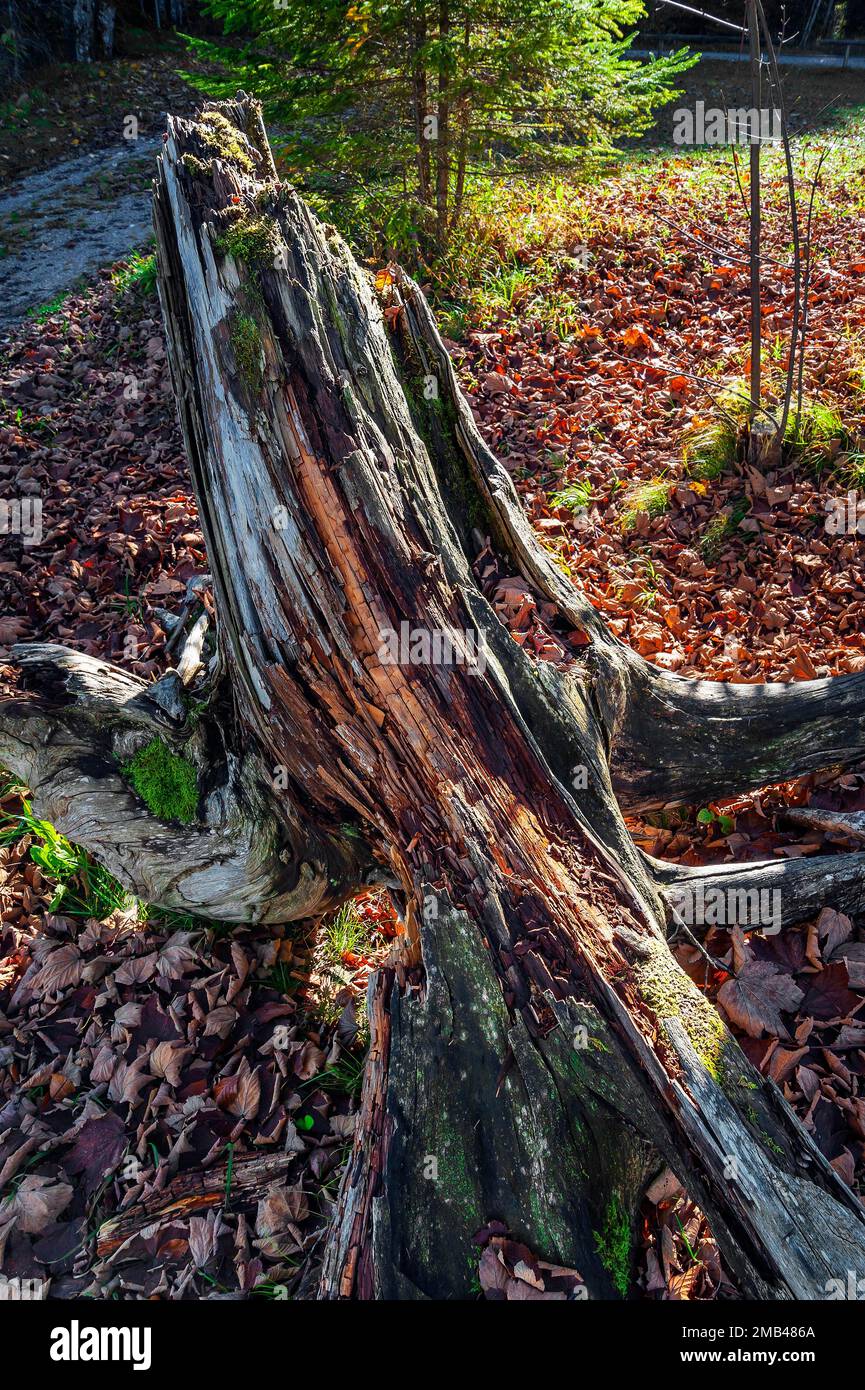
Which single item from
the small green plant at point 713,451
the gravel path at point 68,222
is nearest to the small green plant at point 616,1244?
the small green plant at point 713,451

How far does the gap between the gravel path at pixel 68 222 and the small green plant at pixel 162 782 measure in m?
8.40

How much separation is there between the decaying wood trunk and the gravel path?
7.77 m

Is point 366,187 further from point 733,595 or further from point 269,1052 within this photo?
point 269,1052

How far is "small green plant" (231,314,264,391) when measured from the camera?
2850 millimetres

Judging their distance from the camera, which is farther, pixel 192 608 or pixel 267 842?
pixel 192 608

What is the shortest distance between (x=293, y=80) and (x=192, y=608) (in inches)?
211

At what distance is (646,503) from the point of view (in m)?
5.40

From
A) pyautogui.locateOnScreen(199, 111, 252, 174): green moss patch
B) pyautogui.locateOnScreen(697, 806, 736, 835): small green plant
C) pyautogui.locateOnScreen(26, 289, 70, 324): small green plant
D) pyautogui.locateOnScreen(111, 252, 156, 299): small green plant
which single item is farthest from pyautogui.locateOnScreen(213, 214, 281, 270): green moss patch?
pyautogui.locateOnScreen(26, 289, 70, 324): small green plant

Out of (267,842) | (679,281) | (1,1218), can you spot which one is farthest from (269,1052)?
(679,281)

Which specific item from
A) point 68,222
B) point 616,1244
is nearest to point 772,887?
point 616,1244

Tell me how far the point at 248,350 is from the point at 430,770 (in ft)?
5.27

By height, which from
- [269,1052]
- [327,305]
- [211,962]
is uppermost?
[327,305]

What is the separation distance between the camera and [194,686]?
3498 millimetres

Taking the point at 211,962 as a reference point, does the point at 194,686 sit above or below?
above
